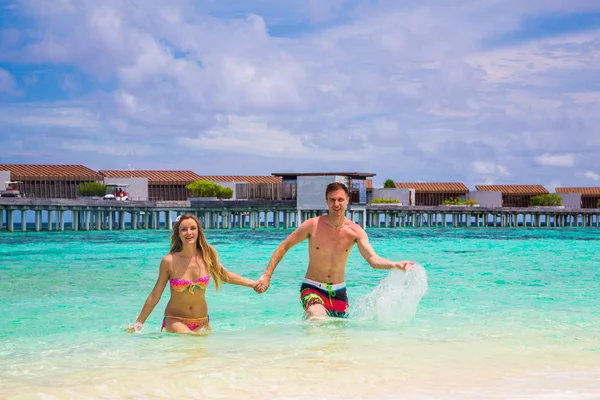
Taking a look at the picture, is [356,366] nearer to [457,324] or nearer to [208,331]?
[208,331]

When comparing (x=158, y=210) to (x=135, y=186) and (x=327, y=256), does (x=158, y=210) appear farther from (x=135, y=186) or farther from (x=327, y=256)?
(x=327, y=256)

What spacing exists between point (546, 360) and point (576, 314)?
4110 millimetres

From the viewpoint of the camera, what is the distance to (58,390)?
5.55 meters

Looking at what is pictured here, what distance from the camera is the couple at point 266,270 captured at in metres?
6.78

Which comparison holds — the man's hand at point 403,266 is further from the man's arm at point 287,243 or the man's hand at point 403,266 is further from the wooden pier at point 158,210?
the wooden pier at point 158,210

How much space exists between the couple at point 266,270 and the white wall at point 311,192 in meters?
50.4

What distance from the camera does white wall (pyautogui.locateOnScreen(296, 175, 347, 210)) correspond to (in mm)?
58969

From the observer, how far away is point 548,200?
292 ft

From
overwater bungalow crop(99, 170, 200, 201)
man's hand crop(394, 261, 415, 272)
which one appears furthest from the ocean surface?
overwater bungalow crop(99, 170, 200, 201)

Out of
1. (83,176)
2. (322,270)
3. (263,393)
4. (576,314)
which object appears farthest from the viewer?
(83,176)

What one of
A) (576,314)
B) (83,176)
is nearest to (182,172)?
(83,176)

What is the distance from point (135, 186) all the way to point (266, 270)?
6654 centimetres

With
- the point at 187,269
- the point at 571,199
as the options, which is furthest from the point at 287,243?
the point at 571,199

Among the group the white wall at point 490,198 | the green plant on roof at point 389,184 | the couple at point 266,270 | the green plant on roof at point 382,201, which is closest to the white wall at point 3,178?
the green plant on roof at point 382,201
